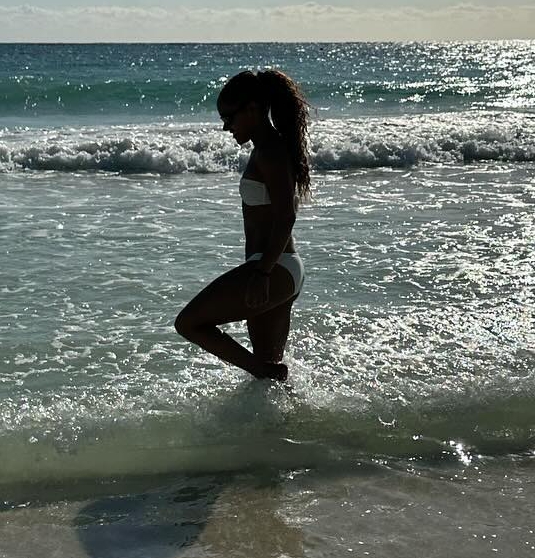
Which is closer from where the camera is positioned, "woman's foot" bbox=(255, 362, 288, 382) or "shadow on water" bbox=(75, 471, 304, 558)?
"shadow on water" bbox=(75, 471, 304, 558)

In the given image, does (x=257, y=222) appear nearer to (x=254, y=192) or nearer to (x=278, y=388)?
(x=254, y=192)

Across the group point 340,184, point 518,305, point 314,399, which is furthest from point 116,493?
point 340,184

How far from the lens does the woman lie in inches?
155

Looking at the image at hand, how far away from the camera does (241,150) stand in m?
→ 16.1

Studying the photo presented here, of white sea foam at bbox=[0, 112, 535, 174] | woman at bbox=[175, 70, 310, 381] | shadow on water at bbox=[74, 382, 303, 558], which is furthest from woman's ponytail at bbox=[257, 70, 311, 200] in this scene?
white sea foam at bbox=[0, 112, 535, 174]

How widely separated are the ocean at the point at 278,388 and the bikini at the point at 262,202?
64 centimetres

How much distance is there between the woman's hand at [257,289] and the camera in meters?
4.01

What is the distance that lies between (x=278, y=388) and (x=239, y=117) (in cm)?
138

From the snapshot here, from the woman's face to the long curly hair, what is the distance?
0.02 metres

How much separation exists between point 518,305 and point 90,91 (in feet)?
94.5

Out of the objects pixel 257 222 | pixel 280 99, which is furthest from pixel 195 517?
pixel 280 99

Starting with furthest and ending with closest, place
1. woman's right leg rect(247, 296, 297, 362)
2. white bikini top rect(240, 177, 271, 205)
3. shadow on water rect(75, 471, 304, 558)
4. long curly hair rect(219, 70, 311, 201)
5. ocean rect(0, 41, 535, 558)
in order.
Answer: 1. woman's right leg rect(247, 296, 297, 362)
2. white bikini top rect(240, 177, 271, 205)
3. long curly hair rect(219, 70, 311, 201)
4. ocean rect(0, 41, 535, 558)
5. shadow on water rect(75, 471, 304, 558)

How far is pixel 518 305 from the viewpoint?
20.9 feet

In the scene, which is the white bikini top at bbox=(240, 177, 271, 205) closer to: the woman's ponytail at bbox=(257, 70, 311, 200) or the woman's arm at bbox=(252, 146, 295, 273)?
the woman's arm at bbox=(252, 146, 295, 273)
